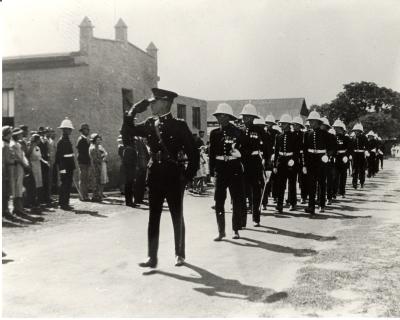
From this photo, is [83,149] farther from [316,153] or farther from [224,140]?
[224,140]

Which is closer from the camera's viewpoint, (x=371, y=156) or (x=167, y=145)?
(x=167, y=145)

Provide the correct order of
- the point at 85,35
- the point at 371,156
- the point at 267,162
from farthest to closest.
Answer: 1. the point at 371,156
2. the point at 85,35
3. the point at 267,162

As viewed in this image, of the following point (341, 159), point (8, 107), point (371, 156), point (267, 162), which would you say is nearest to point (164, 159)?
point (267, 162)

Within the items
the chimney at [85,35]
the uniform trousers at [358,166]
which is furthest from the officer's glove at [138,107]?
the uniform trousers at [358,166]

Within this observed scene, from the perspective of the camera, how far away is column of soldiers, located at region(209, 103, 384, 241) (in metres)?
7.01

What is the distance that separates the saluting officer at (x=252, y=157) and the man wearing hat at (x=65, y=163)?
405 centimetres

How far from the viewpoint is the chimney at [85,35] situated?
1516 cm

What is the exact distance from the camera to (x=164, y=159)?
539 centimetres

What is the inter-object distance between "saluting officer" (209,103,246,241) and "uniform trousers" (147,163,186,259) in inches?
57.6

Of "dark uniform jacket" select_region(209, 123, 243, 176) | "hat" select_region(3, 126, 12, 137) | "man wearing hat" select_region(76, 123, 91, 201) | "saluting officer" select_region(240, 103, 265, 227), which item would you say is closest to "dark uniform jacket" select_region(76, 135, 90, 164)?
"man wearing hat" select_region(76, 123, 91, 201)

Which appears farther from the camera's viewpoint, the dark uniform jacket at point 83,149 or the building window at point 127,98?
the building window at point 127,98

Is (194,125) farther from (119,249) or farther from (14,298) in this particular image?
(14,298)

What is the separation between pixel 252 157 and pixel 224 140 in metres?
1.30

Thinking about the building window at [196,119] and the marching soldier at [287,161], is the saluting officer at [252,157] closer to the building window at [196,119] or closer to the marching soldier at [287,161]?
the marching soldier at [287,161]
